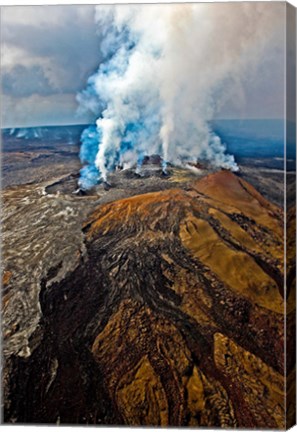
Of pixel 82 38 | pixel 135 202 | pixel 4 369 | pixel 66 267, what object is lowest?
pixel 4 369

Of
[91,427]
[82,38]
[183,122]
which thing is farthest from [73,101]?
[91,427]

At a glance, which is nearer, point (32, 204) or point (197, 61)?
point (197, 61)

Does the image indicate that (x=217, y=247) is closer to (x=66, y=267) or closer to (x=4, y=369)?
(x=66, y=267)

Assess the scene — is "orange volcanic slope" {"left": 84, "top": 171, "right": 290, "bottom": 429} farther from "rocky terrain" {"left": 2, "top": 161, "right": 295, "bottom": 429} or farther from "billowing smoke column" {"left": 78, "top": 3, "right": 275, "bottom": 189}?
"billowing smoke column" {"left": 78, "top": 3, "right": 275, "bottom": 189}

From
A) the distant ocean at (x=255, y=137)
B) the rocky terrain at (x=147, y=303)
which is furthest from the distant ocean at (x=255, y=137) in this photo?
the rocky terrain at (x=147, y=303)

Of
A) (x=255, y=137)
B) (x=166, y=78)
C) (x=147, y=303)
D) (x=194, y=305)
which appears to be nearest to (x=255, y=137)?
(x=255, y=137)

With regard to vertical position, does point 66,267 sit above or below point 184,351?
above
